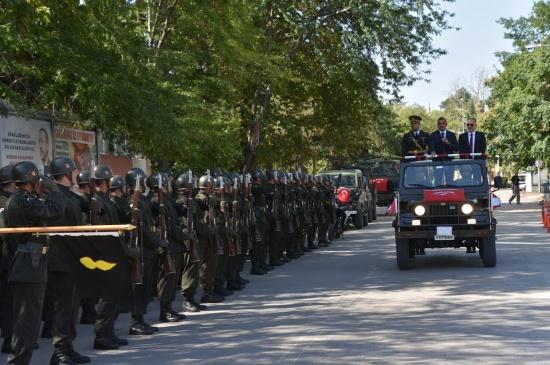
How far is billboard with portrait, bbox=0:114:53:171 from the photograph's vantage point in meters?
15.7

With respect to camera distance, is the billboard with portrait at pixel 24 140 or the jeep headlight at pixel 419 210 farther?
the jeep headlight at pixel 419 210

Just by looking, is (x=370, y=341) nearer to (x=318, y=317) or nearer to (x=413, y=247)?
(x=318, y=317)

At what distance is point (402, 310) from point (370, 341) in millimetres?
2347

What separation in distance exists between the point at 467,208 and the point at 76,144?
757cm

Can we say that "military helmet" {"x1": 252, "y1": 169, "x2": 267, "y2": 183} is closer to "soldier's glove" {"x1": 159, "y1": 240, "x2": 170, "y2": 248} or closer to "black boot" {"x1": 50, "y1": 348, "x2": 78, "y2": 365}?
"soldier's glove" {"x1": 159, "y1": 240, "x2": 170, "y2": 248}

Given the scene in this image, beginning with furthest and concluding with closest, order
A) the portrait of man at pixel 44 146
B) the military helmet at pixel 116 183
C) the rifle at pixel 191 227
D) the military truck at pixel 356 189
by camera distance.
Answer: the military truck at pixel 356 189 < the portrait of man at pixel 44 146 < the rifle at pixel 191 227 < the military helmet at pixel 116 183

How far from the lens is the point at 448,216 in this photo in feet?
54.9

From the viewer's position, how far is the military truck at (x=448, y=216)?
16.6 meters

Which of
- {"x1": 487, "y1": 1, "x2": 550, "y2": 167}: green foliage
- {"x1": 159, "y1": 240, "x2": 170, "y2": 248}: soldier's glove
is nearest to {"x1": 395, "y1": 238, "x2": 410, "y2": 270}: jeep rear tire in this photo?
{"x1": 159, "y1": 240, "x2": 170, "y2": 248}: soldier's glove

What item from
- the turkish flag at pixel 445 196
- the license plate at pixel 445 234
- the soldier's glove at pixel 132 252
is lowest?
the license plate at pixel 445 234

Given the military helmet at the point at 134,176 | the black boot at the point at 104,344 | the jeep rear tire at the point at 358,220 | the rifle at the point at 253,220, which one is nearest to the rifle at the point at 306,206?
the rifle at the point at 253,220

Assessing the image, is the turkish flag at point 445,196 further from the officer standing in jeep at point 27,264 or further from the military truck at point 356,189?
the military truck at point 356,189

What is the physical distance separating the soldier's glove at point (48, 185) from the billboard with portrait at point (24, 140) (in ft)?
21.9

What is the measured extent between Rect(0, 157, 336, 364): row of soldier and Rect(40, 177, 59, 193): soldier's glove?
0.04 feet
